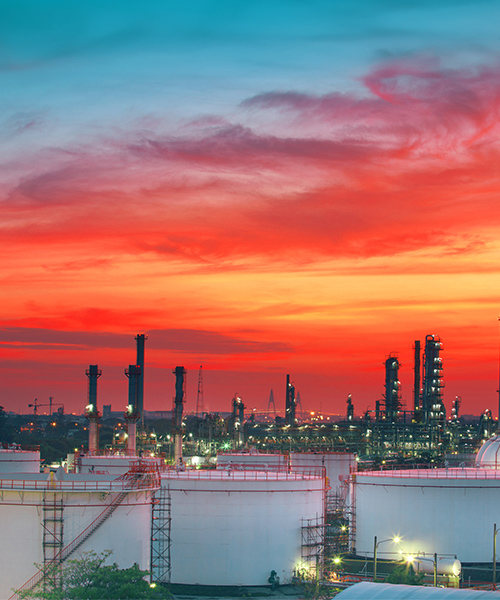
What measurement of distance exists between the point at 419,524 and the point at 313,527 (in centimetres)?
687

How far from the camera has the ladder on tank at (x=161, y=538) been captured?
139 ft

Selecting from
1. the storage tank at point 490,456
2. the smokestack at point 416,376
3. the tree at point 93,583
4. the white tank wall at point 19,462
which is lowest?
the tree at point 93,583

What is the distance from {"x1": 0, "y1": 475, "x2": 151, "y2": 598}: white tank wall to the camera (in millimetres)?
34469

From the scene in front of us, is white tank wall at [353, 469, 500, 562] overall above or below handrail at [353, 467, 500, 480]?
below

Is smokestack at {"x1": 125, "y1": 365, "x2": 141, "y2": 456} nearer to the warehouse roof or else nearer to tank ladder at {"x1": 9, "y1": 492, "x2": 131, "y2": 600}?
tank ladder at {"x1": 9, "y1": 492, "x2": 131, "y2": 600}

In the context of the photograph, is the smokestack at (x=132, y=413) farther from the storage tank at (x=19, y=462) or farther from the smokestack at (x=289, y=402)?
the smokestack at (x=289, y=402)

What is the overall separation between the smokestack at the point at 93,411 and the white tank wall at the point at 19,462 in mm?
5278

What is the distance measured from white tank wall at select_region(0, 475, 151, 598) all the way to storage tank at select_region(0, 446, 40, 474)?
30.2 metres

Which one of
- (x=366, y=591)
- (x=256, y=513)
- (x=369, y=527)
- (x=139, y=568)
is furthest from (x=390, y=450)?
(x=366, y=591)

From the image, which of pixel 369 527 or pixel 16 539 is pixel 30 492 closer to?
pixel 16 539

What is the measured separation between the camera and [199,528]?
43500 mm

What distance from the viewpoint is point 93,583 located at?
32375mm

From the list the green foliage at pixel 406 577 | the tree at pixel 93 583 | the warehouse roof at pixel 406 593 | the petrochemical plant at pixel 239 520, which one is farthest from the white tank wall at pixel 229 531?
the warehouse roof at pixel 406 593

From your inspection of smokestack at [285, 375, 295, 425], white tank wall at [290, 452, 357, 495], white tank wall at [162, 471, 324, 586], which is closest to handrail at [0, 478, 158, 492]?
white tank wall at [162, 471, 324, 586]
